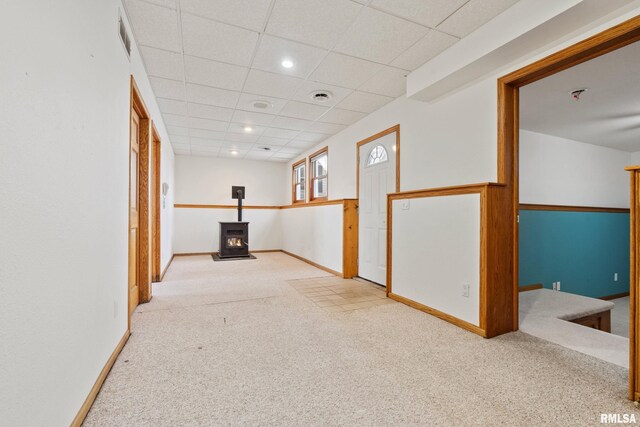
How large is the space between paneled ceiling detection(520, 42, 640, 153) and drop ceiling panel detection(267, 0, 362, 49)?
217cm

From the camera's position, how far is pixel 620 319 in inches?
148

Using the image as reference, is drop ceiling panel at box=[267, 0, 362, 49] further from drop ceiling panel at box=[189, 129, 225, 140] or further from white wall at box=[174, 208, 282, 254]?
Result: white wall at box=[174, 208, 282, 254]

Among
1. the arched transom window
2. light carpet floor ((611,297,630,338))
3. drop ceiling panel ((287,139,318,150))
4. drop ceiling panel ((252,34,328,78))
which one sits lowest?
light carpet floor ((611,297,630,338))

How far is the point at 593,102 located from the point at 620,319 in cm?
278

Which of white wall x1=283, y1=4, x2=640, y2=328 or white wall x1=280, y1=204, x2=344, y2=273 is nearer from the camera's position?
white wall x1=283, y1=4, x2=640, y2=328

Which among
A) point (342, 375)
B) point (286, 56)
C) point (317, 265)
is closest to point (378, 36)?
point (286, 56)

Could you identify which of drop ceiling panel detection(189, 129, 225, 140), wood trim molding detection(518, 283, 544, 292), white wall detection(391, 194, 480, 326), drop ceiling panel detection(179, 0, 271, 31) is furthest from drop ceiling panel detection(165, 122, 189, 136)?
wood trim molding detection(518, 283, 544, 292)

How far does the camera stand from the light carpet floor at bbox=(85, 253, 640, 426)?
4.60 feet

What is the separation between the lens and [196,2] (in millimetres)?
2049

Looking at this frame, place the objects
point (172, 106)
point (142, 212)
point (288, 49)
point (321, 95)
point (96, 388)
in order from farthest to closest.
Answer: point (172, 106) < point (321, 95) < point (142, 212) < point (288, 49) < point (96, 388)

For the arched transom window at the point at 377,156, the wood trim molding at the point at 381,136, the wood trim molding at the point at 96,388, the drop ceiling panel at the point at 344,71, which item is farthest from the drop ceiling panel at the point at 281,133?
A: the wood trim molding at the point at 96,388

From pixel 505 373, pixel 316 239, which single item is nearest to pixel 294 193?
pixel 316 239

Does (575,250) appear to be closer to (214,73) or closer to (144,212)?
(214,73)

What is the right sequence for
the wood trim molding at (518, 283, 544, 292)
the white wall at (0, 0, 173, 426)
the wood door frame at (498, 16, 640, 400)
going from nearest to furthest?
the white wall at (0, 0, 173, 426) → the wood door frame at (498, 16, 640, 400) → the wood trim molding at (518, 283, 544, 292)
